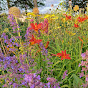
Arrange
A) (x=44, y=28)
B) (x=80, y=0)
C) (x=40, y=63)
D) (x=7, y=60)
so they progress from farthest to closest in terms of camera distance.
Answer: (x=80, y=0) → (x=40, y=63) → (x=44, y=28) → (x=7, y=60)

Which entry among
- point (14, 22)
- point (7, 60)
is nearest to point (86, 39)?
point (14, 22)

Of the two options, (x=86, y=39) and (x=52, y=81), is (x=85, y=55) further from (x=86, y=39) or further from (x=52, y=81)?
(x=86, y=39)

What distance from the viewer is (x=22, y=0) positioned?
19859 mm

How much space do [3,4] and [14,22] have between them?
18.9 metres

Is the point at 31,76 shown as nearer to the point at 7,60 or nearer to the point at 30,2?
the point at 7,60

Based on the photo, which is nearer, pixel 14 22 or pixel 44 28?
pixel 14 22

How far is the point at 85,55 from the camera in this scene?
95cm

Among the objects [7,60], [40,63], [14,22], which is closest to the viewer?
[7,60]

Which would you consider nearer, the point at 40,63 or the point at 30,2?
the point at 40,63

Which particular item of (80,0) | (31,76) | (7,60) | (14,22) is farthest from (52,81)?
(80,0)

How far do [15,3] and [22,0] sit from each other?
1248mm

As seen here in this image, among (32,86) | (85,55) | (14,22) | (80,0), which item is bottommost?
(32,86)

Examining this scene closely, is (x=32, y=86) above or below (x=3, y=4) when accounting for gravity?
below

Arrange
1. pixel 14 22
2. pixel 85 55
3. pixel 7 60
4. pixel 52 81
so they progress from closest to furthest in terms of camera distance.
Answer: pixel 85 55
pixel 52 81
pixel 7 60
pixel 14 22
